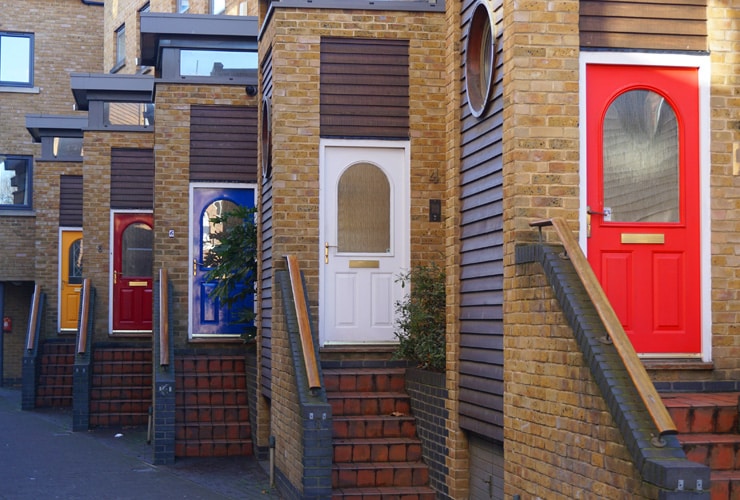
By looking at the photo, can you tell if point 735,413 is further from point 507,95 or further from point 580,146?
point 507,95

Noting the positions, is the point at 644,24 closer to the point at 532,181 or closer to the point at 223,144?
the point at 532,181

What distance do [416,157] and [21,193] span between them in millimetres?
18332

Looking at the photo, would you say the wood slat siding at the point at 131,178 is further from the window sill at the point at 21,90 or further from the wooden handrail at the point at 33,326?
the window sill at the point at 21,90

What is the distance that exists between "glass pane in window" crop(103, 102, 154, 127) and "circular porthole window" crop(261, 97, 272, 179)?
23.6 feet

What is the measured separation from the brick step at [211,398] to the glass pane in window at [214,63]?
475cm

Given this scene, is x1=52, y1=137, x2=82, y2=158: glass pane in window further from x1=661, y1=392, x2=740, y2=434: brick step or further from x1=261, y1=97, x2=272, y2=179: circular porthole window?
x1=661, y1=392, x2=740, y2=434: brick step

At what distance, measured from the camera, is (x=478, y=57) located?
8555 mm

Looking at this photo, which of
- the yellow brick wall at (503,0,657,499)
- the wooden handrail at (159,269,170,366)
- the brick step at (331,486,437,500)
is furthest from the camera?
the wooden handrail at (159,269,170,366)

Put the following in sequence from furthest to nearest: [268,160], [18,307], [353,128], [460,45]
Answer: [18,307]
[268,160]
[353,128]
[460,45]

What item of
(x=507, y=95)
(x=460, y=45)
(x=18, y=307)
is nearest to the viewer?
(x=507, y=95)

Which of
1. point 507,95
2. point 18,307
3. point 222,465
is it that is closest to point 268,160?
point 222,465

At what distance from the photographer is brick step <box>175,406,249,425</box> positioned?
14406mm

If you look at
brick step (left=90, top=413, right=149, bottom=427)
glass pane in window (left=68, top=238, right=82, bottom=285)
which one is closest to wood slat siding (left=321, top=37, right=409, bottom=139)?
brick step (left=90, top=413, right=149, bottom=427)

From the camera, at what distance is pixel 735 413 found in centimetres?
643
